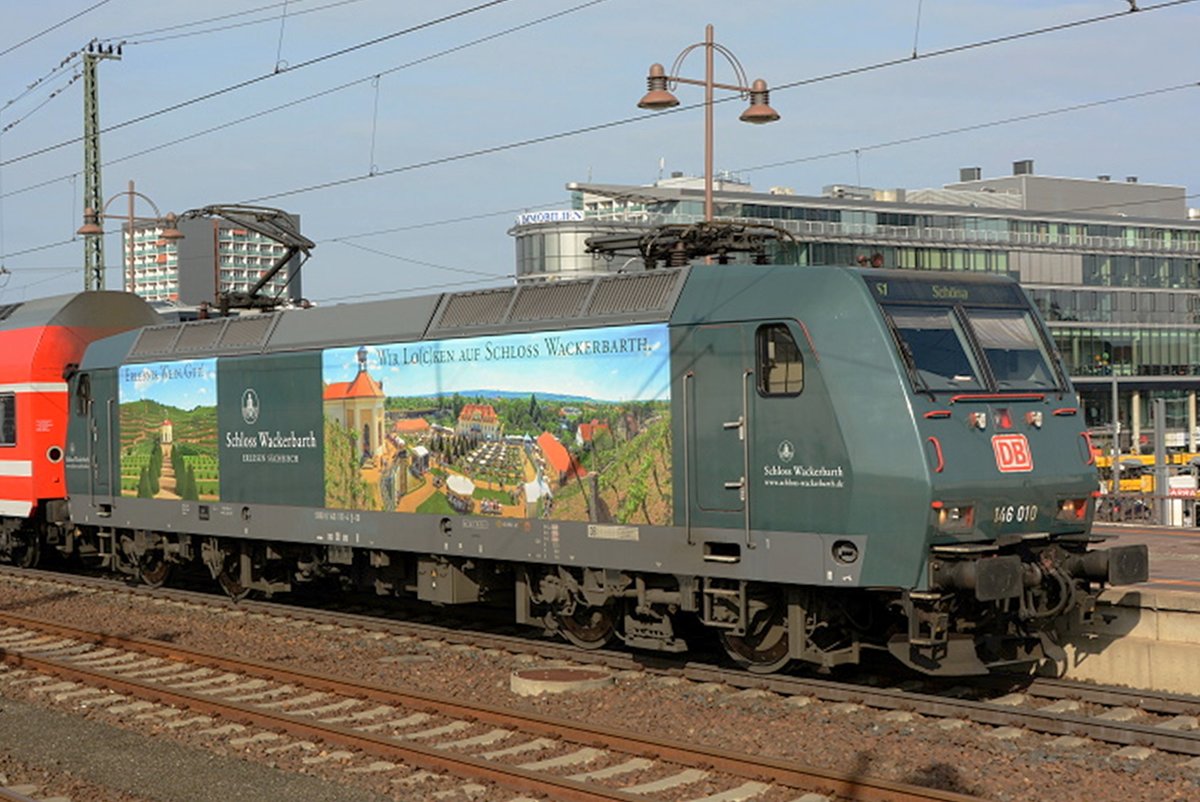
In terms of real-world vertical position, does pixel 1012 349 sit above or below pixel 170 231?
below

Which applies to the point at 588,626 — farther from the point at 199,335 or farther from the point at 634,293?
the point at 199,335

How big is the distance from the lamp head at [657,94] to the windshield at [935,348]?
37.8 ft

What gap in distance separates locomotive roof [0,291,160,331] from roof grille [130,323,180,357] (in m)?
2.88

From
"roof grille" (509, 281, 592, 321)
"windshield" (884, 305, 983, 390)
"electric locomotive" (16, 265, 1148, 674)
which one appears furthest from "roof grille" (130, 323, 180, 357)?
"windshield" (884, 305, 983, 390)

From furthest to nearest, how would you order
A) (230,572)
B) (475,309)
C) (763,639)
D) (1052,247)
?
(1052,247), (230,572), (475,309), (763,639)

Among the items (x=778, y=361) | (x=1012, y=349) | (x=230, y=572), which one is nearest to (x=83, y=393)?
(x=230, y=572)

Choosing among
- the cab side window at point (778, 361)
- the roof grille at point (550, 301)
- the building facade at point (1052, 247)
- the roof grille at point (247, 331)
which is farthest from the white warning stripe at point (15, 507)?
the building facade at point (1052, 247)

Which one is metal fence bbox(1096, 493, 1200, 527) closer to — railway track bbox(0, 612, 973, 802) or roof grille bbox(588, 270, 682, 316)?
roof grille bbox(588, 270, 682, 316)

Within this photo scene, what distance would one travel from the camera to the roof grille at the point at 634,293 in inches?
547

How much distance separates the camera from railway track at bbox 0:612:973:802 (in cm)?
1004

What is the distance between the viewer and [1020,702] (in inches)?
493

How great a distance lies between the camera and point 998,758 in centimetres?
1062

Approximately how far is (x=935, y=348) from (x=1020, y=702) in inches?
122

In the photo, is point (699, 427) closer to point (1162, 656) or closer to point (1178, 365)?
point (1162, 656)
